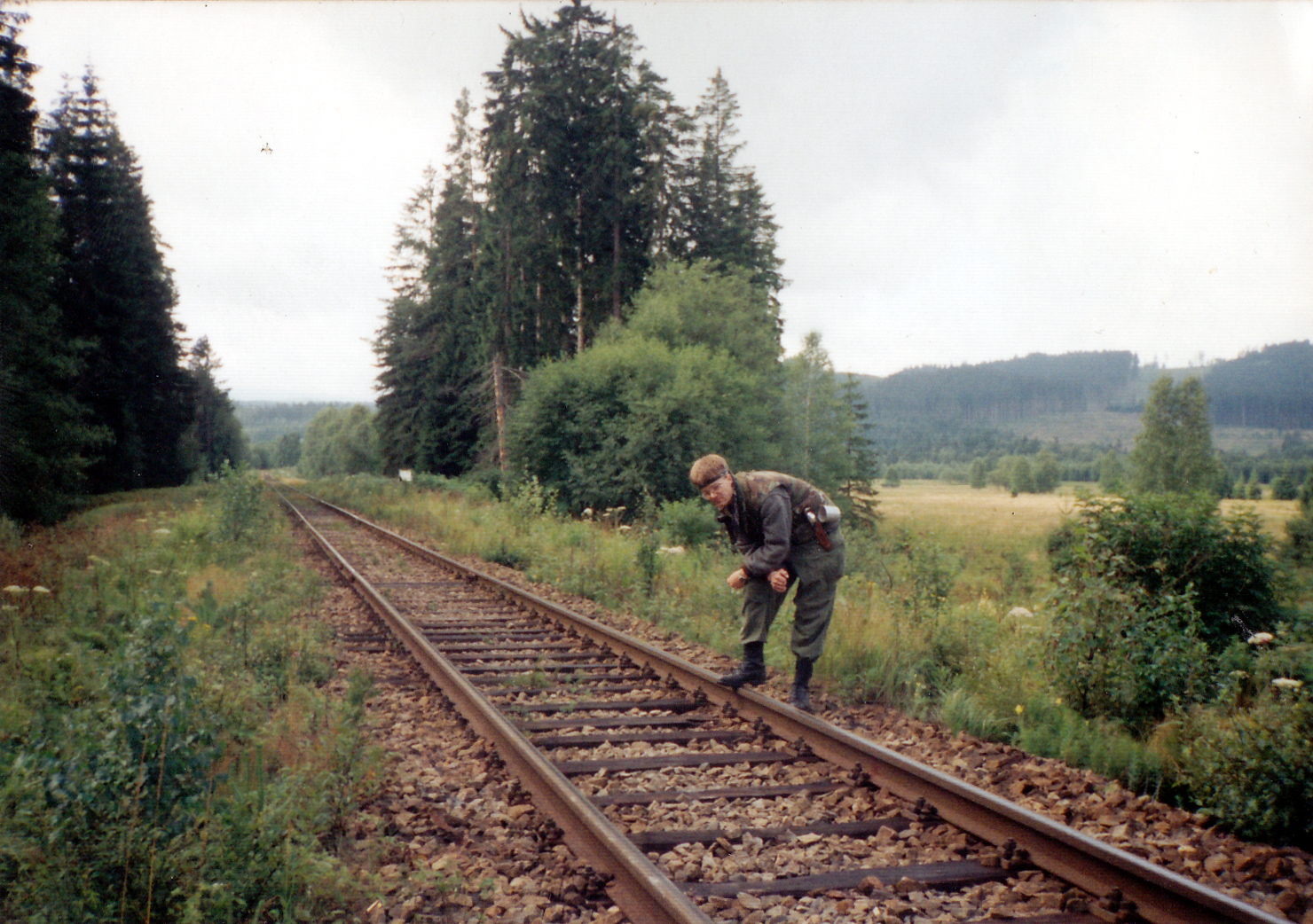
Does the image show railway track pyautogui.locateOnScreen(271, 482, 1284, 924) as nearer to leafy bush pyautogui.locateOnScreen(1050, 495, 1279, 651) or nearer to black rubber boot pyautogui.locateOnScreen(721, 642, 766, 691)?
black rubber boot pyautogui.locateOnScreen(721, 642, 766, 691)

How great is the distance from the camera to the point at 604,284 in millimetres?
27438

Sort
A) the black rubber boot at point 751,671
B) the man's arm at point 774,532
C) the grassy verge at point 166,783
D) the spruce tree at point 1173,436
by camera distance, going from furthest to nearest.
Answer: the spruce tree at point 1173,436 < the black rubber boot at point 751,671 < the man's arm at point 774,532 < the grassy verge at point 166,783

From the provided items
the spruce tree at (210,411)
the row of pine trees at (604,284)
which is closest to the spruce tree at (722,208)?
the row of pine trees at (604,284)

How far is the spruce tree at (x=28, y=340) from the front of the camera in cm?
1482

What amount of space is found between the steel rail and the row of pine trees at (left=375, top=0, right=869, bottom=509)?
1383 centimetres

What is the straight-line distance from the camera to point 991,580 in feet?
80.2

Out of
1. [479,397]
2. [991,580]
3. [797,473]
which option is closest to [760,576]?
[991,580]

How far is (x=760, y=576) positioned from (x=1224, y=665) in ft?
11.2

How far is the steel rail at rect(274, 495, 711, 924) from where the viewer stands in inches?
112

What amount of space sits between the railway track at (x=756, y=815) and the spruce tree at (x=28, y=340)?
13009mm

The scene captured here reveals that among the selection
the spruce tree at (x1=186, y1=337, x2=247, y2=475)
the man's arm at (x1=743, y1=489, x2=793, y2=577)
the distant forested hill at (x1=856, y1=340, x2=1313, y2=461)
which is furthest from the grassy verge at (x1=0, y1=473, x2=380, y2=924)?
the distant forested hill at (x1=856, y1=340, x2=1313, y2=461)

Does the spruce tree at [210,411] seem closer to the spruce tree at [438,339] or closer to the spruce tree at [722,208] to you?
the spruce tree at [438,339]

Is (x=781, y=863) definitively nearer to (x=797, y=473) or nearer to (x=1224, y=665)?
(x=1224, y=665)

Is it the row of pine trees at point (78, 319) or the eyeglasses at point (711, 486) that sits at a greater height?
the row of pine trees at point (78, 319)
